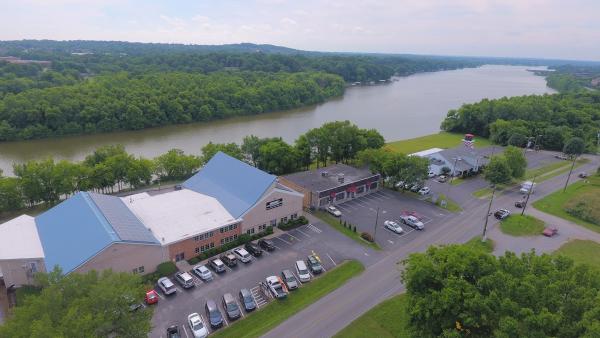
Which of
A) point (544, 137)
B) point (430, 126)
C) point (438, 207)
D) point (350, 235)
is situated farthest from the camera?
point (430, 126)

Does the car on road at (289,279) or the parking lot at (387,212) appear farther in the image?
the parking lot at (387,212)

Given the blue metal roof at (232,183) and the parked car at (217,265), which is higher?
the blue metal roof at (232,183)

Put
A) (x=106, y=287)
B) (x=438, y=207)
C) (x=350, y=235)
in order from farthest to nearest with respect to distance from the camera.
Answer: (x=438, y=207), (x=350, y=235), (x=106, y=287)

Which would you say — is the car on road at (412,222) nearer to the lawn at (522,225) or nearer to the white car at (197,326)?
the lawn at (522,225)

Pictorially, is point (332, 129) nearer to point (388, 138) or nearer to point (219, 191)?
point (219, 191)

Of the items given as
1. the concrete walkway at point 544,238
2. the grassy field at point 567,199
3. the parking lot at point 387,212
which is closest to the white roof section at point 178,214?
the parking lot at point 387,212

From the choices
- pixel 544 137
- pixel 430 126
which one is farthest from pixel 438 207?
pixel 430 126

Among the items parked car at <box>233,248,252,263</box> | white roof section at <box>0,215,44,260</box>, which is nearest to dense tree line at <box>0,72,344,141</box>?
white roof section at <box>0,215,44,260</box>
